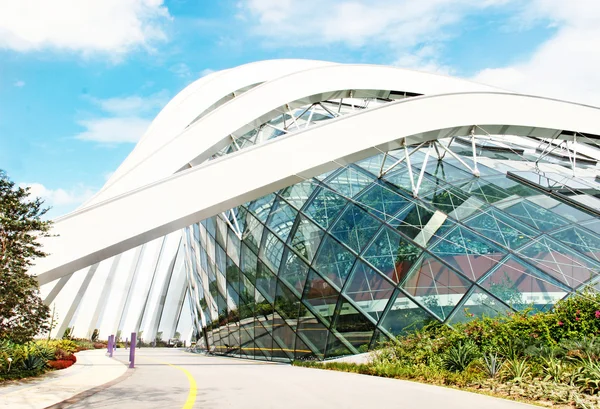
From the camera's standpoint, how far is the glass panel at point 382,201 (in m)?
15.0

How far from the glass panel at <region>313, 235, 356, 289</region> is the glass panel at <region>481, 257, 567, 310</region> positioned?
4.30 meters

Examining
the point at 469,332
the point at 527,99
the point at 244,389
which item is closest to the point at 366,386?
the point at 244,389

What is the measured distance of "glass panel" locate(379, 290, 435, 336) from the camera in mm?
12727

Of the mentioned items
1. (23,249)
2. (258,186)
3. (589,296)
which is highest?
(258,186)

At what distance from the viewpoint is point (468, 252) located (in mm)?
13000

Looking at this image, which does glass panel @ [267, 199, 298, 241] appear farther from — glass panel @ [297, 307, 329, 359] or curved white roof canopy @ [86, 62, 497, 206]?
curved white roof canopy @ [86, 62, 497, 206]

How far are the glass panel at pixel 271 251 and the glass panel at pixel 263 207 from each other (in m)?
0.92

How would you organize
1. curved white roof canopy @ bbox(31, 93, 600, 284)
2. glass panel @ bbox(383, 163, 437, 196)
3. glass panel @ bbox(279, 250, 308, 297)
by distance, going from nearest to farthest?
curved white roof canopy @ bbox(31, 93, 600, 284) < glass panel @ bbox(383, 163, 437, 196) < glass panel @ bbox(279, 250, 308, 297)

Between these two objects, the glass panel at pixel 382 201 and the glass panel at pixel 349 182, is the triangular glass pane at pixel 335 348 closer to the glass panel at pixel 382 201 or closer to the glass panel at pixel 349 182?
the glass panel at pixel 382 201

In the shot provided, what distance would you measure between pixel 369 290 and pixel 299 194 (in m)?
5.27

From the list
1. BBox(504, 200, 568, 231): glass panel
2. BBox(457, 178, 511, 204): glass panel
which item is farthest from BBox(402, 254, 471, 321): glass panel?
BBox(457, 178, 511, 204): glass panel

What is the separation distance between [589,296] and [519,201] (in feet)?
17.5

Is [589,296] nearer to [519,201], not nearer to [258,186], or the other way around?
[519,201]

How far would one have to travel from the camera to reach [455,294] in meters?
12.6
